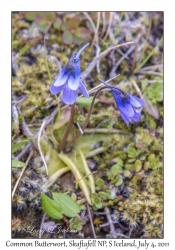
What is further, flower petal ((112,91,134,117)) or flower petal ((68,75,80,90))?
flower petal ((112,91,134,117))

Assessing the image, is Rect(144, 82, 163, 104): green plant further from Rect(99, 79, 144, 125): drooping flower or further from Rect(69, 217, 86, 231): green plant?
Rect(69, 217, 86, 231): green plant

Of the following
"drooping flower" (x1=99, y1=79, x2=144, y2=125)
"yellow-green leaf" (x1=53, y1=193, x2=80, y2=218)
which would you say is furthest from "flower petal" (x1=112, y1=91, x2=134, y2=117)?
"yellow-green leaf" (x1=53, y1=193, x2=80, y2=218)

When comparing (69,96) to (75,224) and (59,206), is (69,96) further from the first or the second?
(75,224)

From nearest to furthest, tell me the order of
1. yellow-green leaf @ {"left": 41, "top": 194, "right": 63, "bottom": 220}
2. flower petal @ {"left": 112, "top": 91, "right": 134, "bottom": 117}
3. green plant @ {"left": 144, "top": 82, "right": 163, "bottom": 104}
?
flower petal @ {"left": 112, "top": 91, "right": 134, "bottom": 117}
yellow-green leaf @ {"left": 41, "top": 194, "right": 63, "bottom": 220}
green plant @ {"left": 144, "top": 82, "right": 163, "bottom": 104}

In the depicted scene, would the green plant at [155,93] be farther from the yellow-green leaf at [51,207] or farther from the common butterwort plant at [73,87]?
the yellow-green leaf at [51,207]

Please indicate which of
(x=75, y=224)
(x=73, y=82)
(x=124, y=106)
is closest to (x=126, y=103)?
(x=124, y=106)

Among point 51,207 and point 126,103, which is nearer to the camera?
point 126,103

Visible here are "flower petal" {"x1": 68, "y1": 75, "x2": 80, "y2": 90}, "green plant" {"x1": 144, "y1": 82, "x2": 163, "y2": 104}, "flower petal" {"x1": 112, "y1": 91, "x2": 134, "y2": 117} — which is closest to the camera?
"flower petal" {"x1": 68, "y1": 75, "x2": 80, "y2": 90}

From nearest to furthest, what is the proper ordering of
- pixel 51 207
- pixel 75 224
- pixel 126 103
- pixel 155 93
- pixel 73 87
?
pixel 73 87, pixel 126 103, pixel 51 207, pixel 75 224, pixel 155 93

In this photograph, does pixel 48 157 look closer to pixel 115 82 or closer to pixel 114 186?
pixel 114 186
